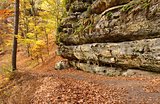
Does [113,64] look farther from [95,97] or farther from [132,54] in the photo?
[95,97]

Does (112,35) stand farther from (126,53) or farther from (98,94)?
(98,94)

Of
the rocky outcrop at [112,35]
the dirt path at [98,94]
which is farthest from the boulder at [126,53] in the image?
the dirt path at [98,94]

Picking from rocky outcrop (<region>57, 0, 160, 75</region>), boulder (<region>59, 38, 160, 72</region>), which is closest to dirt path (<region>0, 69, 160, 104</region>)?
boulder (<region>59, 38, 160, 72</region>)

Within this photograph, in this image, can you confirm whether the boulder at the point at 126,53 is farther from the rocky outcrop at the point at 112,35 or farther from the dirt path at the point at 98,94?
the dirt path at the point at 98,94

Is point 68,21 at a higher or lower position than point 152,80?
higher

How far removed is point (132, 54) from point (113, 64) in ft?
8.50

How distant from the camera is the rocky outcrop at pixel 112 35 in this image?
38.7 ft

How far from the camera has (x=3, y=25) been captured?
134ft

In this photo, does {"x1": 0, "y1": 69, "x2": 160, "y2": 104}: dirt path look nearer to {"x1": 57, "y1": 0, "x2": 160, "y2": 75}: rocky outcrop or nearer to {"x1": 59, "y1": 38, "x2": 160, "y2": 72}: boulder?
{"x1": 59, "y1": 38, "x2": 160, "y2": 72}: boulder

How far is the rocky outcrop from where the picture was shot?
11.8 m

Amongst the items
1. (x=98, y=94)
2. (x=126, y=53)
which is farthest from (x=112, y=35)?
(x=98, y=94)

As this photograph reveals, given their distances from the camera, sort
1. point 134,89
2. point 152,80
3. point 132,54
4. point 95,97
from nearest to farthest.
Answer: point 95,97, point 134,89, point 152,80, point 132,54

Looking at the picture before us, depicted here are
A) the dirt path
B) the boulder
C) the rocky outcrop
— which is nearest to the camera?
the dirt path

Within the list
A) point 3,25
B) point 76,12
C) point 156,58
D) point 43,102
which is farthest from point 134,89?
point 3,25
